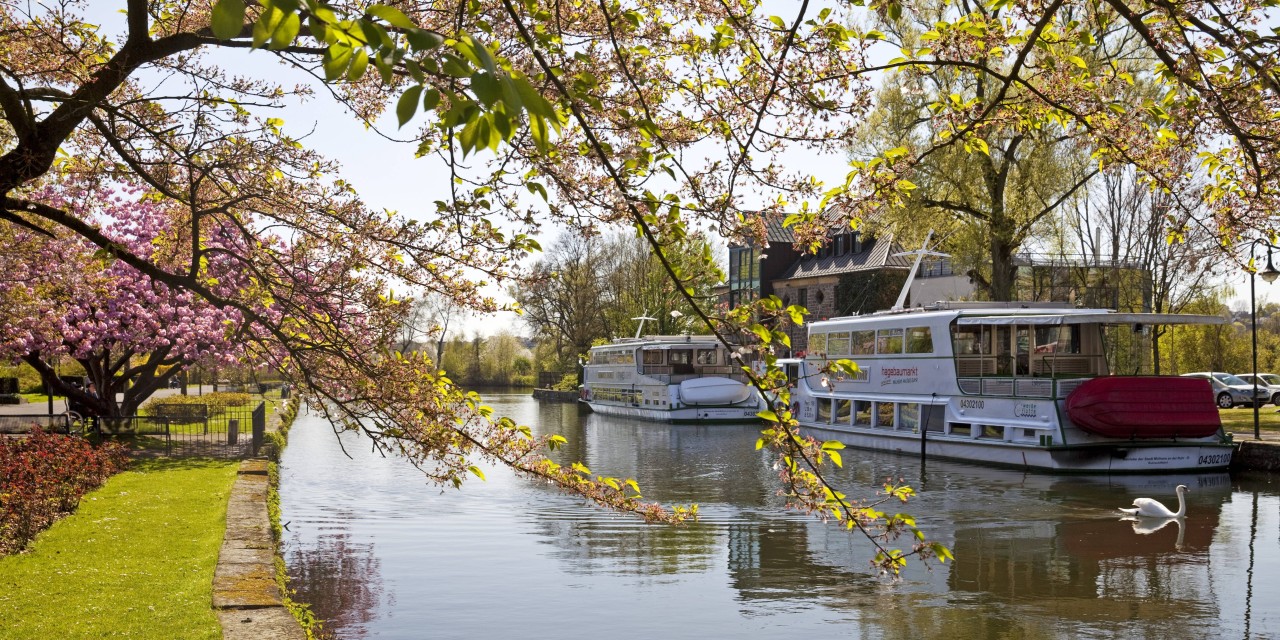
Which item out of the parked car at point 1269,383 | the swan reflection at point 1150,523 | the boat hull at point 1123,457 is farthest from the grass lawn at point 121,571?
the parked car at point 1269,383

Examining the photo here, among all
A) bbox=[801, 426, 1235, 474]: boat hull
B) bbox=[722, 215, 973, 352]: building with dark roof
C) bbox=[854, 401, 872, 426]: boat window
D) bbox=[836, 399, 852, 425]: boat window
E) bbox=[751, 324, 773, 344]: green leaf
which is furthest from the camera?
bbox=[722, 215, 973, 352]: building with dark roof

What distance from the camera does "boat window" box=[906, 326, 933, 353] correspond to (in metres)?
30.2

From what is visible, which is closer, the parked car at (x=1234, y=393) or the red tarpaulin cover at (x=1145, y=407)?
the red tarpaulin cover at (x=1145, y=407)

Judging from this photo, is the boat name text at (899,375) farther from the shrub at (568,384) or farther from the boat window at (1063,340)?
the shrub at (568,384)

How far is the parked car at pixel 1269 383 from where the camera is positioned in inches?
1803

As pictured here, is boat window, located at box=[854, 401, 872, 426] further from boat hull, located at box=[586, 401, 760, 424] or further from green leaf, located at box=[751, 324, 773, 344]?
green leaf, located at box=[751, 324, 773, 344]

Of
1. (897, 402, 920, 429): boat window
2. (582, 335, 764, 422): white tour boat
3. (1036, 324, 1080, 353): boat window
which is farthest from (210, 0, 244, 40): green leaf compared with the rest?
(582, 335, 764, 422): white tour boat

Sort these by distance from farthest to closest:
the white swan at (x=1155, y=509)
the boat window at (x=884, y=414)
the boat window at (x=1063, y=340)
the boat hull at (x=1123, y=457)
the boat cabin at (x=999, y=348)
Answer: the boat window at (x=884, y=414), the boat window at (x=1063, y=340), the boat cabin at (x=999, y=348), the boat hull at (x=1123, y=457), the white swan at (x=1155, y=509)

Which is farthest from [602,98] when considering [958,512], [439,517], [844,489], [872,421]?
[872,421]

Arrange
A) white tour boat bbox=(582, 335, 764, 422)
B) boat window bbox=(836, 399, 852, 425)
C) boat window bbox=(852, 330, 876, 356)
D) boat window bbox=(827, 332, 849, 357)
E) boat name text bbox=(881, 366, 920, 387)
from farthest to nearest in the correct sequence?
white tour boat bbox=(582, 335, 764, 422) → boat window bbox=(836, 399, 852, 425) → boat window bbox=(827, 332, 849, 357) → boat window bbox=(852, 330, 876, 356) → boat name text bbox=(881, 366, 920, 387)

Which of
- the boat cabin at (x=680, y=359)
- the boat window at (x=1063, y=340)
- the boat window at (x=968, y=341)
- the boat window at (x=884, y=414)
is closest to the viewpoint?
the boat window at (x=1063, y=340)

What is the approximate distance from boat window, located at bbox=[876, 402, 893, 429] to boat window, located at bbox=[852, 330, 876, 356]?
62.8 inches

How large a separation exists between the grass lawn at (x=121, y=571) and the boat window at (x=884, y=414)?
20.5 meters

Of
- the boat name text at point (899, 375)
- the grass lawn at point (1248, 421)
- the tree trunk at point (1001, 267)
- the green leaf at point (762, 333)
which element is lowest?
the grass lawn at point (1248, 421)
